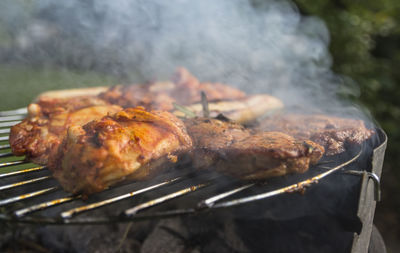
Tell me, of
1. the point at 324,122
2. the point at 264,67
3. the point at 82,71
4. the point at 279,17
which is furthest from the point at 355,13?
the point at 82,71

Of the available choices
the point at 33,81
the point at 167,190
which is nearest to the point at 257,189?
the point at 167,190

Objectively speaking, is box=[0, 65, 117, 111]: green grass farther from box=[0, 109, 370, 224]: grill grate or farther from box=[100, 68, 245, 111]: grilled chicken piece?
box=[0, 109, 370, 224]: grill grate

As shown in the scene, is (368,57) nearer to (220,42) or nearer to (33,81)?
(220,42)

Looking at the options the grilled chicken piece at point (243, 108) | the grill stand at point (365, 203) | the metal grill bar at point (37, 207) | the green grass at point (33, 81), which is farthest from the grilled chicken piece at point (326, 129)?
the green grass at point (33, 81)

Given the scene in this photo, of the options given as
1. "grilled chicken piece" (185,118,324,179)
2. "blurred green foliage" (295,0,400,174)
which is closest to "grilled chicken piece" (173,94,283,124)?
"grilled chicken piece" (185,118,324,179)

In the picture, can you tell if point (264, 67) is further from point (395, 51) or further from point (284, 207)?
point (395, 51)

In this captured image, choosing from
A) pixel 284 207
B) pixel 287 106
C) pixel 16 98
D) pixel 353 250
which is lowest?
pixel 353 250
